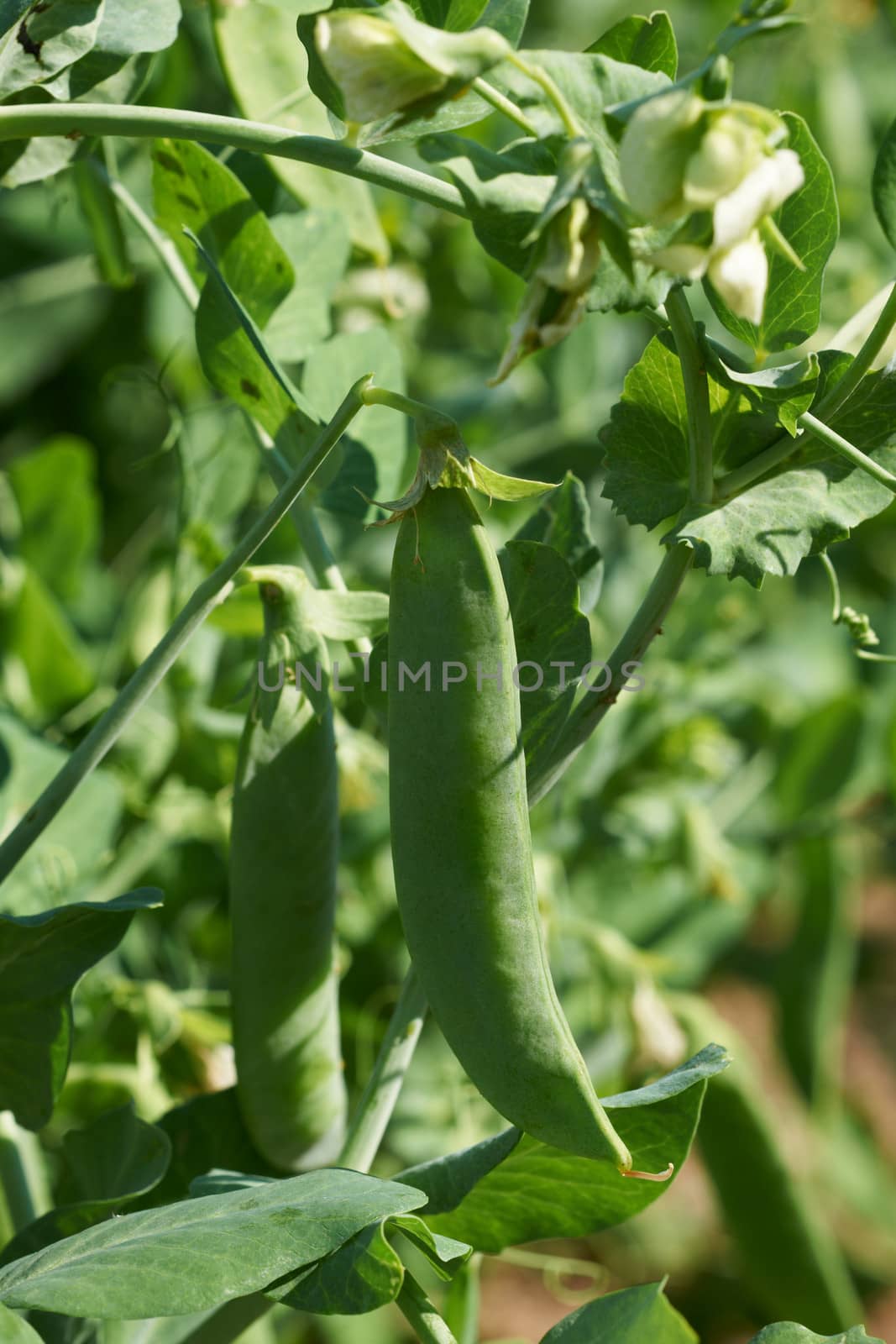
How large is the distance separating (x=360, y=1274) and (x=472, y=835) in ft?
0.52

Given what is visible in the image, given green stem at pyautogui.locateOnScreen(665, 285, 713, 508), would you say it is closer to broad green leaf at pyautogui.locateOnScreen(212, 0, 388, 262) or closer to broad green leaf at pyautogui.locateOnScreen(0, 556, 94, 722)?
broad green leaf at pyautogui.locateOnScreen(212, 0, 388, 262)

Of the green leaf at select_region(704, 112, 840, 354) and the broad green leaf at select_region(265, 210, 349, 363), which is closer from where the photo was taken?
the green leaf at select_region(704, 112, 840, 354)

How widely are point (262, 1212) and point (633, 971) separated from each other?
577 millimetres

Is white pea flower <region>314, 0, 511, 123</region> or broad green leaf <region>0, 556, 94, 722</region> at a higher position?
white pea flower <region>314, 0, 511, 123</region>

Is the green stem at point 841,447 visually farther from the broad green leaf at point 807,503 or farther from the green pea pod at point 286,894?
the green pea pod at point 286,894

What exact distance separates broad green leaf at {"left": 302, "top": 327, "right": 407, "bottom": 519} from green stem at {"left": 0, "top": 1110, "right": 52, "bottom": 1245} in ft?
1.10

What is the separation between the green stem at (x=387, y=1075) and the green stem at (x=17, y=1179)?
0.56 feet

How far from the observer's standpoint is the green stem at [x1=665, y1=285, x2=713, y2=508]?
455 mm

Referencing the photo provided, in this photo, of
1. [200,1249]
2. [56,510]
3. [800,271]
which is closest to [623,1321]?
[200,1249]

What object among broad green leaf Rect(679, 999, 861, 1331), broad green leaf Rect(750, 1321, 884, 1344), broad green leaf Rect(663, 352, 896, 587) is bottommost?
broad green leaf Rect(679, 999, 861, 1331)

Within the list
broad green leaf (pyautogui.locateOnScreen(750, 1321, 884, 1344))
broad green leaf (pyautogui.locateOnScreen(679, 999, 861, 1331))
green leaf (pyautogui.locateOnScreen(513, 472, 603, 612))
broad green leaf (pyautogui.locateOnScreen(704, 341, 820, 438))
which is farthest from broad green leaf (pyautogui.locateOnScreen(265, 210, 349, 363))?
broad green leaf (pyautogui.locateOnScreen(679, 999, 861, 1331))

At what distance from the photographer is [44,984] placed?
530 millimetres

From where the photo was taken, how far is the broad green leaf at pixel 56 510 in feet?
3.43

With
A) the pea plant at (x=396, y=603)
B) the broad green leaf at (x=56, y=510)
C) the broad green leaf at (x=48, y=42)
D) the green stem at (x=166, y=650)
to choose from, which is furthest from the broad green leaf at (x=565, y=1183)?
the broad green leaf at (x=56, y=510)
